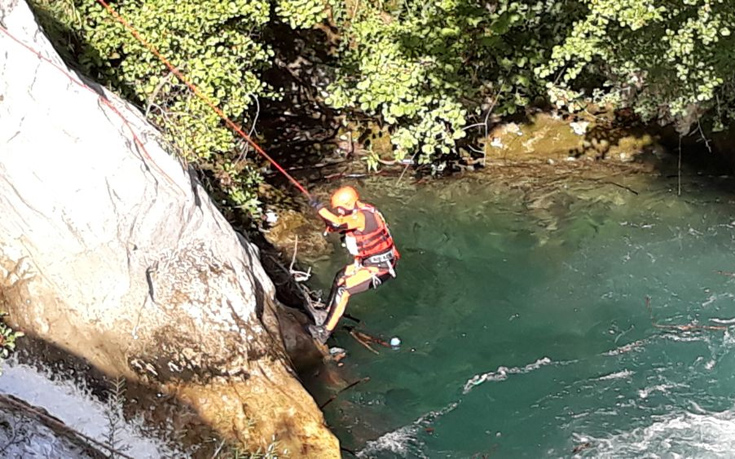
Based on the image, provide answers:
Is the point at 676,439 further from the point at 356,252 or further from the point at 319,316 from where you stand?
the point at 319,316

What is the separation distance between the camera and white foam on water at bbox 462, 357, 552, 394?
314 inches

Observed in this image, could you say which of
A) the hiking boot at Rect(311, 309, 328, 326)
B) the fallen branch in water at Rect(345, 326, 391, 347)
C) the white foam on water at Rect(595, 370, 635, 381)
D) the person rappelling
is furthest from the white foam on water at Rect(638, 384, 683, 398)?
the hiking boot at Rect(311, 309, 328, 326)

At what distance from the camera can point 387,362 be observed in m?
8.35

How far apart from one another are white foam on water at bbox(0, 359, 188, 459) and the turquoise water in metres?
1.91

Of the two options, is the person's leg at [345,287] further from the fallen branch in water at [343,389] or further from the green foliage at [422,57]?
the green foliage at [422,57]

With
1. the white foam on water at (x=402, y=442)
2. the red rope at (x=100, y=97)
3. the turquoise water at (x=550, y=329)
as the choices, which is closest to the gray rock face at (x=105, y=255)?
the red rope at (x=100, y=97)

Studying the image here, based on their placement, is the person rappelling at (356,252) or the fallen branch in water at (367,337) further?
the fallen branch in water at (367,337)

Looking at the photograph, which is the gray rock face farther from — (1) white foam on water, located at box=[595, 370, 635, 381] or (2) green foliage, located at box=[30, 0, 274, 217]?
(1) white foam on water, located at box=[595, 370, 635, 381]

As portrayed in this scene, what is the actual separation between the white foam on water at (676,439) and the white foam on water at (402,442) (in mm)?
1411

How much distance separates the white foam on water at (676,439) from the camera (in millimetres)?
6902

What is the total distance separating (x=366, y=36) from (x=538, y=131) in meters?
3.78

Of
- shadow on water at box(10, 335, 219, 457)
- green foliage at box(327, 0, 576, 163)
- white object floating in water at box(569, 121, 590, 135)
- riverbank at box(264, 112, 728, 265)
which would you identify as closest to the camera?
shadow on water at box(10, 335, 219, 457)

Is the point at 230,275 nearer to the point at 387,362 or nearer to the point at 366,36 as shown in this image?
the point at 387,362

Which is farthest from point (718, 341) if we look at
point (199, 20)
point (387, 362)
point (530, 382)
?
point (199, 20)
